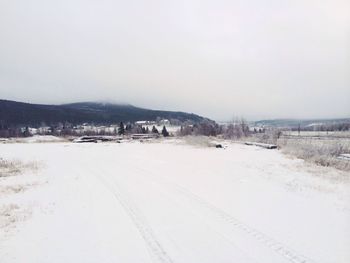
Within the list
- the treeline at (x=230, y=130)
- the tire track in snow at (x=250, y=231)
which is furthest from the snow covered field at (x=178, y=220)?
the treeline at (x=230, y=130)

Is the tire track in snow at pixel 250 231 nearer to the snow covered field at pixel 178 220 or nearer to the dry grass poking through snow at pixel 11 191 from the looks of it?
the snow covered field at pixel 178 220

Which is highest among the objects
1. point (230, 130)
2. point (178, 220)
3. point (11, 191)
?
point (230, 130)

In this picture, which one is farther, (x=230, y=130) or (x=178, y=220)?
(x=230, y=130)

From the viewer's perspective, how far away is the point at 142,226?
26.6 ft

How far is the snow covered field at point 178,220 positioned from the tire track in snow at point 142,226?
21 mm

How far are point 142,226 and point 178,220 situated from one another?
40.3 inches

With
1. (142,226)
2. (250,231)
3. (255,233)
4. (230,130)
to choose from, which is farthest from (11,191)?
(230,130)

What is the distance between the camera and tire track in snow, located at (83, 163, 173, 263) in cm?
617

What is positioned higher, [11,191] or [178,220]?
[178,220]

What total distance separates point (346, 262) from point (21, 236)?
7095 mm

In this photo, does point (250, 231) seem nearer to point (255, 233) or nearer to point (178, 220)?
point (255, 233)

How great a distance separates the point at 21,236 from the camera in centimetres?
779

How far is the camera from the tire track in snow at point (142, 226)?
20.2 ft

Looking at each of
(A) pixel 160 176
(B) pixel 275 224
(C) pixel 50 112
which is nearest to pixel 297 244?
(B) pixel 275 224
